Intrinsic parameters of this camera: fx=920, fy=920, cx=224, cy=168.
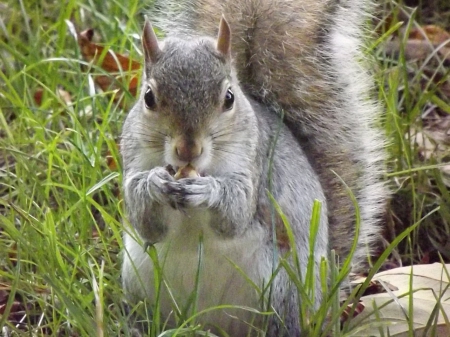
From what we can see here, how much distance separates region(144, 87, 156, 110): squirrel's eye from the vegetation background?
0.26m

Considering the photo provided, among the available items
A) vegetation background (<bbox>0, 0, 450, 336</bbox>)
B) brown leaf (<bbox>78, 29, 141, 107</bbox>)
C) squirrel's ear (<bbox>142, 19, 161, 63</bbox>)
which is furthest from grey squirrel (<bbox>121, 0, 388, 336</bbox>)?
brown leaf (<bbox>78, 29, 141, 107</bbox>)

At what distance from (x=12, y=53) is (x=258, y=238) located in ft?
3.13

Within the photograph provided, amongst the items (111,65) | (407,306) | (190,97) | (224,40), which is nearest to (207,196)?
(190,97)

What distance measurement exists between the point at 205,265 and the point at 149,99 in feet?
0.97

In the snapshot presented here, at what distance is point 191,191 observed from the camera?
149 cm

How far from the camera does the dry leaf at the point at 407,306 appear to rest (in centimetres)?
151

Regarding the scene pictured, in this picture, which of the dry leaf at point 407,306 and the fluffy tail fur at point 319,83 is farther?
the fluffy tail fur at point 319,83

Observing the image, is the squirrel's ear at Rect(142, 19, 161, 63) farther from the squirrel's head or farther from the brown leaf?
the brown leaf

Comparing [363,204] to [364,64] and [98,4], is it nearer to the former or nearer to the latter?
[364,64]

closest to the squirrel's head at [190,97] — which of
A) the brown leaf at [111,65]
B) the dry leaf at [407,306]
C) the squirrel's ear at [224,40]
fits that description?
the squirrel's ear at [224,40]

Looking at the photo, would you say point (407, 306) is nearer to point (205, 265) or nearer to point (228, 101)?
point (205, 265)

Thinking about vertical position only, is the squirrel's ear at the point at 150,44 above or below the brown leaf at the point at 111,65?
above

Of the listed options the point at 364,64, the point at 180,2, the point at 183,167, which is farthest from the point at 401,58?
A: the point at 183,167

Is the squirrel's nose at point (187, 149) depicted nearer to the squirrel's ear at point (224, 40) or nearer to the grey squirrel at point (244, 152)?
the grey squirrel at point (244, 152)
